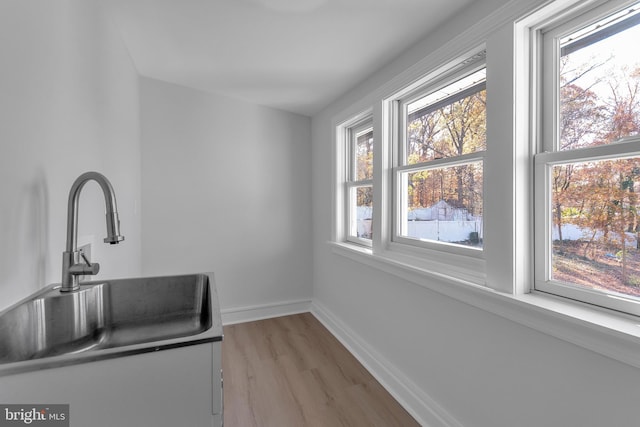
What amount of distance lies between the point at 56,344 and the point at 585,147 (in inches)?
76.2

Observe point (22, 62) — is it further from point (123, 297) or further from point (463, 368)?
point (463, 368)

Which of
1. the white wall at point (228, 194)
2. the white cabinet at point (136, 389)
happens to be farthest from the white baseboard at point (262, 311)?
the white cabinet at point (136, 389)

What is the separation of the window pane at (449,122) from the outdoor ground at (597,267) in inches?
23.3

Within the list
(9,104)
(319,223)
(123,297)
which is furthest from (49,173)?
(319,223)

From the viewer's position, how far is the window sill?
88 centimetres

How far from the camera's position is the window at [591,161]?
0.99 metres

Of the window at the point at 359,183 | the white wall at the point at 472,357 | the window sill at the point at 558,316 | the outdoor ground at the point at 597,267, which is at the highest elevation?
the window at the point at 359,183

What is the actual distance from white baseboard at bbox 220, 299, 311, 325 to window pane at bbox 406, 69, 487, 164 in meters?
2.07

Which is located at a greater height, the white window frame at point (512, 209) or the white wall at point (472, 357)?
the white window frame at point (512, 209)

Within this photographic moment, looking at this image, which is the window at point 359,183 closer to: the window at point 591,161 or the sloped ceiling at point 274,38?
the sloped ceiling at point 274,38

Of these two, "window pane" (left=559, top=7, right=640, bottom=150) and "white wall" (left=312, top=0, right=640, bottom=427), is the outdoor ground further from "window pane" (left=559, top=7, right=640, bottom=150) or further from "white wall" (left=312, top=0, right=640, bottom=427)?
"window pane" (left=559, top=7, right=640, bottom=150)

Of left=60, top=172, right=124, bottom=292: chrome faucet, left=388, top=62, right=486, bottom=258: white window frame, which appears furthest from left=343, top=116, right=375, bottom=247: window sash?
left=60, top=172, right=124, bottom=292: chrome faucet

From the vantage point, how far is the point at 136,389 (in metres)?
0.64

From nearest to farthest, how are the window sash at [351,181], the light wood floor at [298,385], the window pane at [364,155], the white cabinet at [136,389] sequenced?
the white cabinet at [136,389], the light wood floor at [298,385], the window pane at [364,155], the window sash at [351,181]
